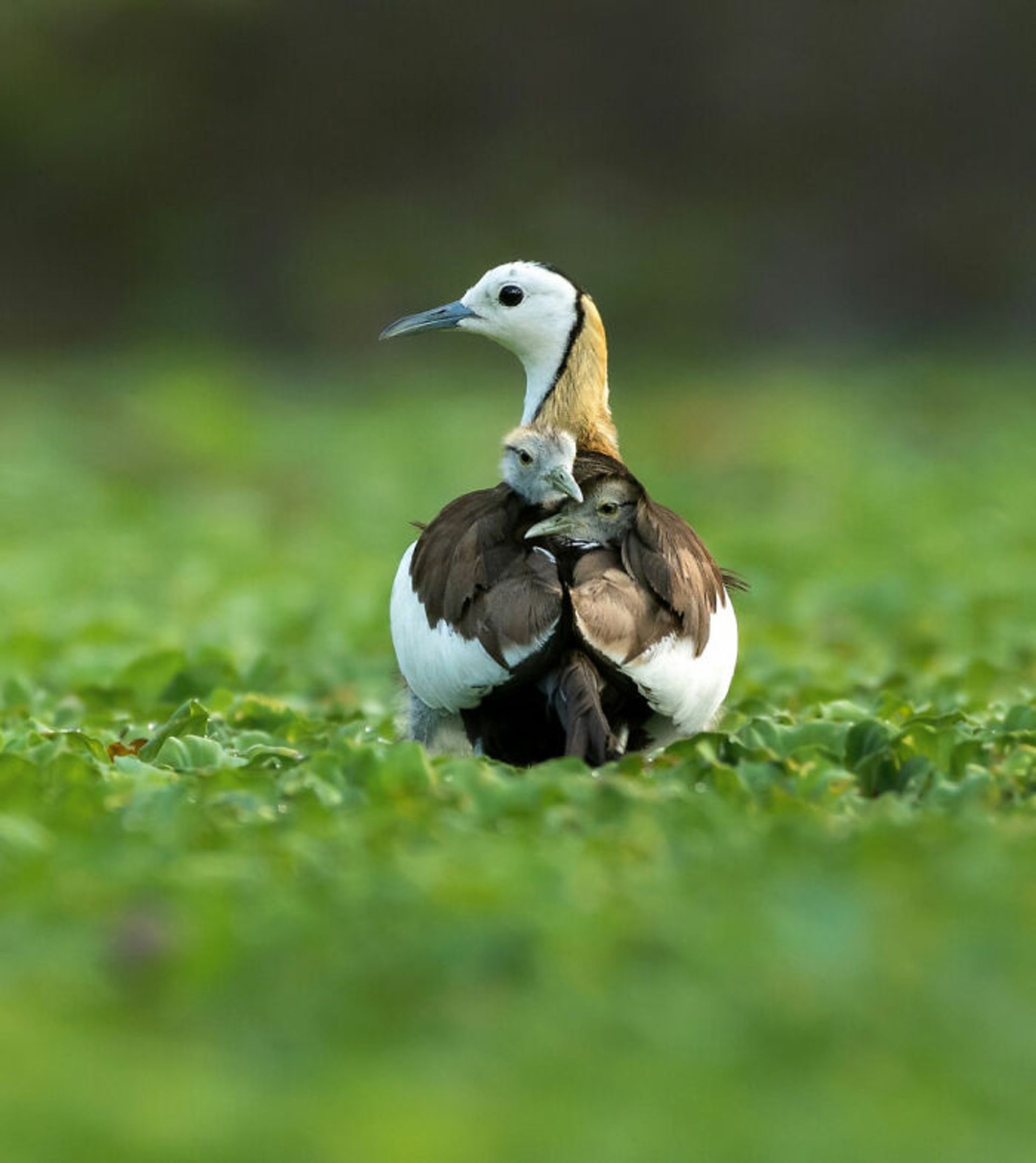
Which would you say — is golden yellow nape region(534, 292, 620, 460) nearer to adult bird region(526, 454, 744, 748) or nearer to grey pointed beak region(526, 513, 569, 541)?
adult bird region(526, 454, 744, 748)

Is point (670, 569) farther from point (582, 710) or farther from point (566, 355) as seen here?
point (566, 355)

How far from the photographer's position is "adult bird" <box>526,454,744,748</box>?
17.4ft

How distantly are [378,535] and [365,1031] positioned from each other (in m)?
9.96

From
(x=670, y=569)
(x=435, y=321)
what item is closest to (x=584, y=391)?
(x=435, y=321)

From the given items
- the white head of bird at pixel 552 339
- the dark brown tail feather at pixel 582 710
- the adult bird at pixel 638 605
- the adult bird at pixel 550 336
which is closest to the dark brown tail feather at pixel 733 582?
the adult bird at pixel 550 336

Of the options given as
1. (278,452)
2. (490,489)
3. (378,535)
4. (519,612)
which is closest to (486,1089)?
(519,612)

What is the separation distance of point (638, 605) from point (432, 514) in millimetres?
8500

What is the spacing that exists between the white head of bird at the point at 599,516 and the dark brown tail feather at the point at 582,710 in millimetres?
345

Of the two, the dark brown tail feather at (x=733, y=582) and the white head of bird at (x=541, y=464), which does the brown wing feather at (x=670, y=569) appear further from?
the dark brown tail feather at (x=733, y=582)

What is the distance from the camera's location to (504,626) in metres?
5.26

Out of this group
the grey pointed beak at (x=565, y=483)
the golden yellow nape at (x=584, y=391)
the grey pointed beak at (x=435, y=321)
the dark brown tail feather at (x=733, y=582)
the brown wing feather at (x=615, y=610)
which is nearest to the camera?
the brown wing feather at (x=615, y=610)

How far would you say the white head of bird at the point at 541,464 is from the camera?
549 centimetres

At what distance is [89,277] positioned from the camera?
22.2m

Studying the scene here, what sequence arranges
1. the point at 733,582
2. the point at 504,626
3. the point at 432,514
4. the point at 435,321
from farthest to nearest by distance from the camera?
1. the point at 432,514
2. the point at 435,321
3. the point at 733,582
4. the point at 504,626
